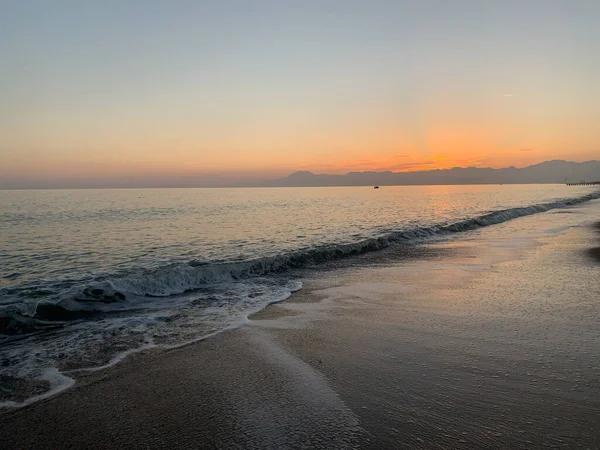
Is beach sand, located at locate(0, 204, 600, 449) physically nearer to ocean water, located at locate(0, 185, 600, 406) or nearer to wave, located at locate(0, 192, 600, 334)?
ocean water, located at locate(0, 185, 600, 406)

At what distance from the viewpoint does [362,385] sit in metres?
5.38

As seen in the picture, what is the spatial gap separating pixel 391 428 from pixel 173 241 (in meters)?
22.8

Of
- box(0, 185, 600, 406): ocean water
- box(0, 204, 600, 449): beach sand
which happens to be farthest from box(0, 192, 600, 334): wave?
box(0, 204, 600, 449): beach sand

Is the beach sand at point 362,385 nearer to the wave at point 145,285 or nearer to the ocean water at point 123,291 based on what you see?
the ocean water at point 123,291

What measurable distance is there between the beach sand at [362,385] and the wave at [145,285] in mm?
4448

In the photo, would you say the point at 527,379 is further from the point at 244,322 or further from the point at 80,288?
the point at 80,288

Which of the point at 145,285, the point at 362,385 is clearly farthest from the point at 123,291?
the point at 362,385

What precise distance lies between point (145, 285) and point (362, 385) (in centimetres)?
979

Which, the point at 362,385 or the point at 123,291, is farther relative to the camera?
the point at 123,291

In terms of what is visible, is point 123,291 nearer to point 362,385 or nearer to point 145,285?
point 145,285

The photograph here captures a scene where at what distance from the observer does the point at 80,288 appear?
475 inches

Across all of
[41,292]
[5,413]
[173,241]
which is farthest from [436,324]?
[173,241]

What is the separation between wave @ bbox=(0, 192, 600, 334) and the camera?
32.4 feet

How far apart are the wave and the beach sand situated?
4.45m
